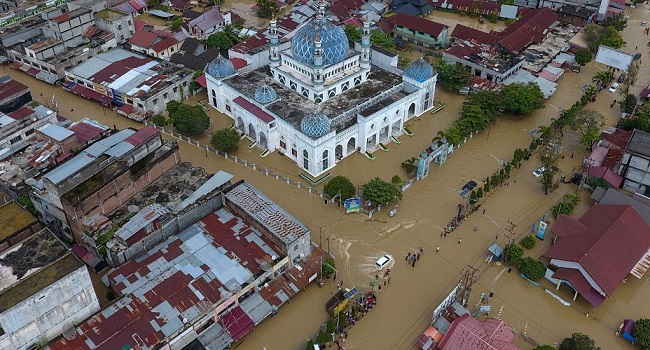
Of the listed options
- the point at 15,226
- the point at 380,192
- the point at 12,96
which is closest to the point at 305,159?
the point at 380,192

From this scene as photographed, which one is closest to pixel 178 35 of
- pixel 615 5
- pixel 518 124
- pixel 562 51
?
pixel 518 124

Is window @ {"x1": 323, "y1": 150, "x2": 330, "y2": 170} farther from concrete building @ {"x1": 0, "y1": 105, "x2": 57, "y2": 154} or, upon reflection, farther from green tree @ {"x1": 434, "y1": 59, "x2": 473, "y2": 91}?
concrete building @ {"x1": 0, "y1": 105, "x2": 57, "y2": 154}

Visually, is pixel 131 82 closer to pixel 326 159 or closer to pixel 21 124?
pixel 21 124

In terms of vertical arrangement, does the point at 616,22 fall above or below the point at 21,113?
below

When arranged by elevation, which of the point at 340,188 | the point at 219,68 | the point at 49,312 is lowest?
the point at 340,188

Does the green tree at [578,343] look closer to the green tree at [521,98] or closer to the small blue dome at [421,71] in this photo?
the green tree at [521,98]

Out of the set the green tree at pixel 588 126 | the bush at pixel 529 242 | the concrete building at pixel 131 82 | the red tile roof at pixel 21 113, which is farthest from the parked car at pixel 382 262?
the red tile roof at pixel 21 113

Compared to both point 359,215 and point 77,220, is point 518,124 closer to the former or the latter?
point 359,215

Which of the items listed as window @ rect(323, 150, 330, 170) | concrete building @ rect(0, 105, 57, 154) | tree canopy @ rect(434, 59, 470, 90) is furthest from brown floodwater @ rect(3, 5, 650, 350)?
concrete building @ rect(0, 105, 57, 154)
